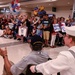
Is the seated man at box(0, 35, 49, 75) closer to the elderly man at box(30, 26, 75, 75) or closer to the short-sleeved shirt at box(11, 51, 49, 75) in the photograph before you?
the short-sleeved shirt at box(11, 51, 49, 75)

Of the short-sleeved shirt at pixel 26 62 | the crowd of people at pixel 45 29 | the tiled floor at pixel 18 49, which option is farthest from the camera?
the crowd of people at pixel 45 29

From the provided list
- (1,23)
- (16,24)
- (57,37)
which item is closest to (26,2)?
(1,23)

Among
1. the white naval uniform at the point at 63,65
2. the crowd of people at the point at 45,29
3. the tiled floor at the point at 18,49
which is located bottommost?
the tiled floor at the point at 18,49

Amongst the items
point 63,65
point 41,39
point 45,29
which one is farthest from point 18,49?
point 63,65

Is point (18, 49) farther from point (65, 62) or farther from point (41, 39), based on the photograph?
point (65, 62)

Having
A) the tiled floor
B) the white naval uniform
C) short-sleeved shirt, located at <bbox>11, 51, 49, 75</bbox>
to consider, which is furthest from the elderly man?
the tiled floor

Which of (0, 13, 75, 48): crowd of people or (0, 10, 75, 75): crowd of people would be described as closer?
(0, 10, 75, 75): crowd of people

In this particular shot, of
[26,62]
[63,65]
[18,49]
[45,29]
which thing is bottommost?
[18,49]

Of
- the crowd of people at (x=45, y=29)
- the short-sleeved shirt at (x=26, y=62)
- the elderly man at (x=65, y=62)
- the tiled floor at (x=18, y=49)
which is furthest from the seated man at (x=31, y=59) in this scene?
the crowd of people at (x=45, y=29)

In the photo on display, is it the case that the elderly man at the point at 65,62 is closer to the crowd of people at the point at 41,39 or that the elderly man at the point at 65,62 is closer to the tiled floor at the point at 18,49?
the crowd of people at the point at 41,39

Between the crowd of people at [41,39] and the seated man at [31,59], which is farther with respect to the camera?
the seated man at [31,59]

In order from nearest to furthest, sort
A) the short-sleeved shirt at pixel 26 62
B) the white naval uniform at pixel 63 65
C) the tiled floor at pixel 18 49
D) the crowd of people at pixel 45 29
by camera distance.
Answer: the white naval uniform at pixel 63 65
the short-sleeved shirt at pixel 26 62
the tiled floor at pixel 18 49
the crowd of people at pixel 45 29

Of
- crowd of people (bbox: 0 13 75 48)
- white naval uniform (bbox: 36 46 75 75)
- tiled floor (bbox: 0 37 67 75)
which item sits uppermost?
white naval uniform (bbox: 36 46 75 75)

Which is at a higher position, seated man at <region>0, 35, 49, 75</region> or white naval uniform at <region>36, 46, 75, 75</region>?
white naval uniform at <region>36, 46, 75, 75</region>
